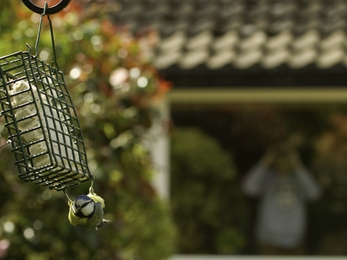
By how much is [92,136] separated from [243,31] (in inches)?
115

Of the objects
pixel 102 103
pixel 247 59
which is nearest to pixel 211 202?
pixel 247 59

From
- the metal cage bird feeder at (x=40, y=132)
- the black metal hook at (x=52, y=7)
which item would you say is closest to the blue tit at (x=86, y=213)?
the metal cage bird feeder at (x=40, y=132)

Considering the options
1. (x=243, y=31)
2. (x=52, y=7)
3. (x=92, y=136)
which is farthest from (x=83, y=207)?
(x=243, y=31)

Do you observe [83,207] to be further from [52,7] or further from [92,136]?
[92,136]

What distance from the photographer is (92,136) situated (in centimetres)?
585

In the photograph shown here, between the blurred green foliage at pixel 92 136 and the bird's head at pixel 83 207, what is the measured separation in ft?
9.53

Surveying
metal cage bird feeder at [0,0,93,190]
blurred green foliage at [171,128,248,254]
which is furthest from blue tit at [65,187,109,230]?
blurred green foliage at [171,128,248,254]

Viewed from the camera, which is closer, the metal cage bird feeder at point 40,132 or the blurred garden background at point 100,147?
the metal cage bird feeder at point 40,132

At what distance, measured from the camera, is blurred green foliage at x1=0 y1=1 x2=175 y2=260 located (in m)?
5.61

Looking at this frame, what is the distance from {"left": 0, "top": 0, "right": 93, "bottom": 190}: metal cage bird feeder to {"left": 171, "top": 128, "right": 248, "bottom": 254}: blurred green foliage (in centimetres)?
581

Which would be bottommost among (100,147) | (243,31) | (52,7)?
(100,147)

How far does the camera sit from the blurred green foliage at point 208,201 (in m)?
8.72

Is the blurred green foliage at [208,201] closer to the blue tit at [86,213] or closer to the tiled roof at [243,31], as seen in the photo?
the tiled roof at [243,31]

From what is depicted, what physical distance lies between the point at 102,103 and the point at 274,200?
3230 millimetres
